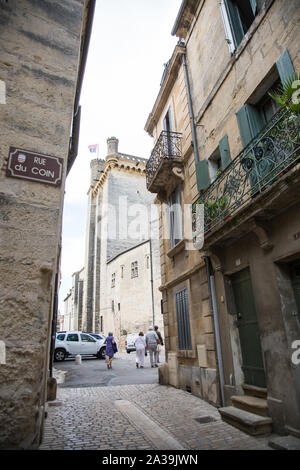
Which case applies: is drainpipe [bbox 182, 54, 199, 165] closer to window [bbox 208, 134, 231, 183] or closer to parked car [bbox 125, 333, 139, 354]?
window [bbox 208, 134, 231, 183]

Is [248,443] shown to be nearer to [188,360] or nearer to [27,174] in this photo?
[188,360]

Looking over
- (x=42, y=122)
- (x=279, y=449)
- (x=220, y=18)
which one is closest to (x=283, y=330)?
(x=279, y=449)

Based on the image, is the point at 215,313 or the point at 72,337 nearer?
the point at 215,313

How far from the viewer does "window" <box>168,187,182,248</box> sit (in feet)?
27.8

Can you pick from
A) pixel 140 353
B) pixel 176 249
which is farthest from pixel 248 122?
pixel 140 353

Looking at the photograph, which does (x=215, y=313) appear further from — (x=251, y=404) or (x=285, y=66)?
(x=285, y=66)

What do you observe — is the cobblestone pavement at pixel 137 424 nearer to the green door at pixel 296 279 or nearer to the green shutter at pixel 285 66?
the green door at pixel 296 279

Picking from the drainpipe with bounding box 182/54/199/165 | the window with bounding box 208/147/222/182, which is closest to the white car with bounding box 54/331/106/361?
the drainpipe with bounding box 182/54/199/165

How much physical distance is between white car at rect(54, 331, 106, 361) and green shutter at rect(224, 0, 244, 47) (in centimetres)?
1568

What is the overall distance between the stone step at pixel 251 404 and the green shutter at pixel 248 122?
173 inches

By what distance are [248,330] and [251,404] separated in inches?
47.8

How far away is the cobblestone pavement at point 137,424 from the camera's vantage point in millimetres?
3684

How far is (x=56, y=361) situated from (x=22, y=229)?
50.3ft

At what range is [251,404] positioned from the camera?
4398mm
